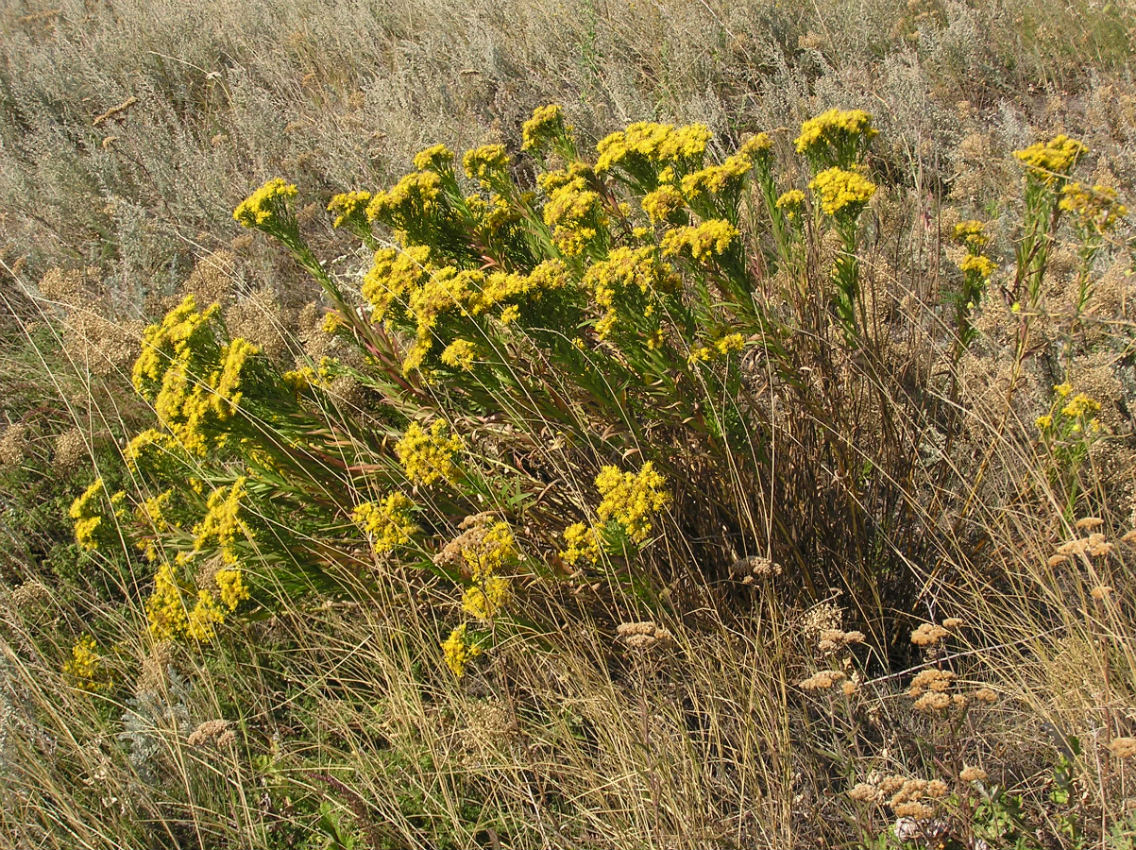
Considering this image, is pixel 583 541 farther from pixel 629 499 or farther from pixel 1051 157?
pixel 1051 157

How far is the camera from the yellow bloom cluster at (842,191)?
1.92 meters

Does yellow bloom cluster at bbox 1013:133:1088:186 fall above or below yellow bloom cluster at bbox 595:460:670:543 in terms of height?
above

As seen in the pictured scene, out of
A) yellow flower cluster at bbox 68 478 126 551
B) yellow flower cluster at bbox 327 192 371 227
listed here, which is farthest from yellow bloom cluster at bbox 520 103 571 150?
yellow flower cluster at bbox 68 478 126 551

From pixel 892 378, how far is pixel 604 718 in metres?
1.09

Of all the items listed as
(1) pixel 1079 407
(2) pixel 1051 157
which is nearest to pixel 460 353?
(2) pixel 1051 157

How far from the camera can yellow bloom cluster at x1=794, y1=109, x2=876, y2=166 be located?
6.55ft

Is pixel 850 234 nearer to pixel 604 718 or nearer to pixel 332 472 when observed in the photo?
pixel 604 718

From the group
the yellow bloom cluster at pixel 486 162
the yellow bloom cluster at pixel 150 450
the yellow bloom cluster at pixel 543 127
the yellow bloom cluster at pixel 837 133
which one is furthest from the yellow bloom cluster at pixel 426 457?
the yellow bloom cluster at pixel 837 133

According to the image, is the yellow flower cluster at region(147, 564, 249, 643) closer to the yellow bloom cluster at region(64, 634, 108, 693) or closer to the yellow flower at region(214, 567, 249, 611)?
the yellow flower at region(214, 567, 249, 611)

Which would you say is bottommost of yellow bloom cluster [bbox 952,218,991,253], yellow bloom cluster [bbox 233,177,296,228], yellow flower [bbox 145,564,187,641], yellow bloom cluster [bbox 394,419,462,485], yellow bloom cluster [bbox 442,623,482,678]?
yellow bloom cluster [bbox 442,623,482,678]

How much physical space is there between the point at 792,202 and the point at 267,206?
4.73ft

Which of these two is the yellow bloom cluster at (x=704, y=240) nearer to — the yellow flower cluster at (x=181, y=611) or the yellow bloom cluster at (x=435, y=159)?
the yellow bloom cluster at (x=435, y=159)

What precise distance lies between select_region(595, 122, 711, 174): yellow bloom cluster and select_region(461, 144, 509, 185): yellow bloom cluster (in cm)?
38

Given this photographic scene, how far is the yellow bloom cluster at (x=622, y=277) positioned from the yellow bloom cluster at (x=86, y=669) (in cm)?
195
